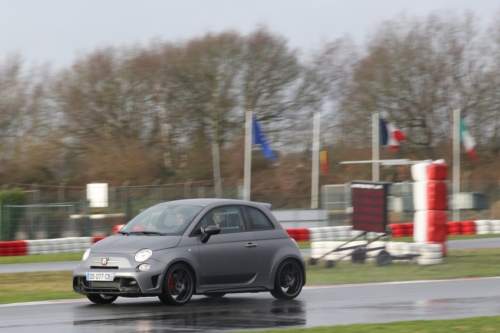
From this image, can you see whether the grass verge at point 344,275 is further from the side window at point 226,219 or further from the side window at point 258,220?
the side window at point 258,220

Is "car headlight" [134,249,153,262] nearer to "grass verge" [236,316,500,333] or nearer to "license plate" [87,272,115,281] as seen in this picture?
"license plate" [87,272,115,281]

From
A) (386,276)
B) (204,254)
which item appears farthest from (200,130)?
(204,254)

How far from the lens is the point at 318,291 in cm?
1526

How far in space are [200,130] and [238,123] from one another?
2.65 metres

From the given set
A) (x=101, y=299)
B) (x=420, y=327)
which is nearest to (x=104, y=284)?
(x=101, y=299)

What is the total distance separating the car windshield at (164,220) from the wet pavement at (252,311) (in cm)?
101

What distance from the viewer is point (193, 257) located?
12.4m

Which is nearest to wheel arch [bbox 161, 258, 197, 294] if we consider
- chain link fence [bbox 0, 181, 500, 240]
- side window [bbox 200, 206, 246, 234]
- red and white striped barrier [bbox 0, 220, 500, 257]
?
side window [bbox 200, 206, 246, 234]

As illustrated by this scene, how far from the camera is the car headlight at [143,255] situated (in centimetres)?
1195

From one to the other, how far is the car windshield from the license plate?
0.82 m

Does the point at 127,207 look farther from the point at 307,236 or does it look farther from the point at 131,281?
the point at 131,281

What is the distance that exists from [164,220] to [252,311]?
6.33 ft

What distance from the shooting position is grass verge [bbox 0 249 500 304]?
52.3 ft

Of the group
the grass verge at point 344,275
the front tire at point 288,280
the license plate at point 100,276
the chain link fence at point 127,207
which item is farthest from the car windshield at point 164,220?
the chain link fence at point 127,207
